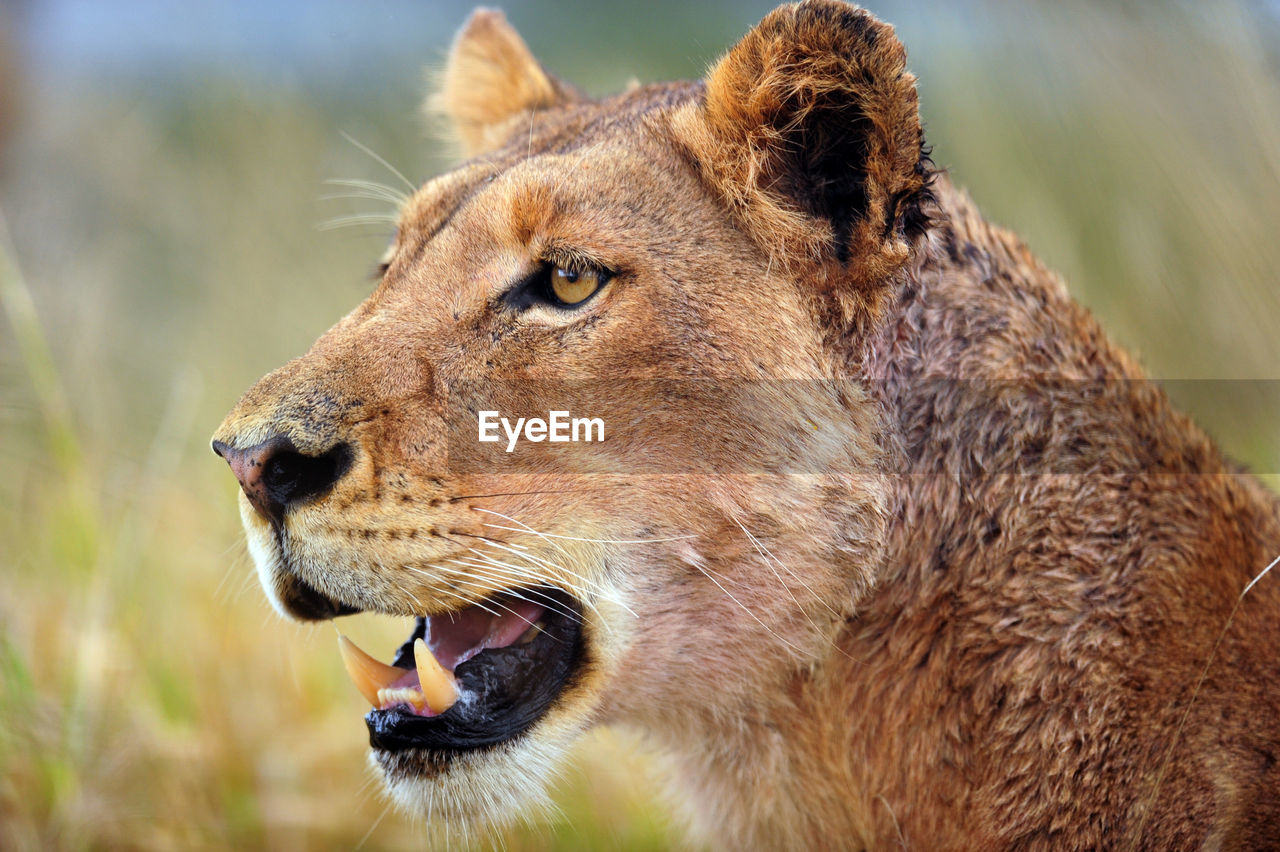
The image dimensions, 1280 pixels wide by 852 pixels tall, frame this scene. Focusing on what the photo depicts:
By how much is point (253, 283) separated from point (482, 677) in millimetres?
4639

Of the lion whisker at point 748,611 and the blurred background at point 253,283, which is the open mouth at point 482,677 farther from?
the blurred background at point 253,283

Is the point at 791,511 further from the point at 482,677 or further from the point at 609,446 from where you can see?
the point at 482,677

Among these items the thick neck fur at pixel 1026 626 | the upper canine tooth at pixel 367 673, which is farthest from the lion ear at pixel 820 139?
the upper canine tooth at pixel 367 673

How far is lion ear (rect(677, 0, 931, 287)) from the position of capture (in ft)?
7.17

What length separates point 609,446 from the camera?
7.45ft

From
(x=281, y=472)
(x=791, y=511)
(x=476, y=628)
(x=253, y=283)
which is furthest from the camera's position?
(x=253, y=283)

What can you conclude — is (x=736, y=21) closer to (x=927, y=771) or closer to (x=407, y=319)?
(x=407, y=319)

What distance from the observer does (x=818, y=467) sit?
7.64 ft

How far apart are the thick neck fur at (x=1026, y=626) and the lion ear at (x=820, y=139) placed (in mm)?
172

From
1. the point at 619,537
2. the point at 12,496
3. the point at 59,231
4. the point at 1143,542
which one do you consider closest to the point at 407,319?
the point at 619,537

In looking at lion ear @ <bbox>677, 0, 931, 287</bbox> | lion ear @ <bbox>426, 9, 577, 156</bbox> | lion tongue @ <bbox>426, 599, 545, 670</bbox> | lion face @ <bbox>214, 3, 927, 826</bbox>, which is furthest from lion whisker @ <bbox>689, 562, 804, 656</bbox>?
lion ear @ <bbox>426, 9, 577, 156</bbox>

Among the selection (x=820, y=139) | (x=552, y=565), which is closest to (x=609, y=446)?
(x=552, y=565)

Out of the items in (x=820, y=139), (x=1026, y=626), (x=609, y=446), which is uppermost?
(x=820, y=139)

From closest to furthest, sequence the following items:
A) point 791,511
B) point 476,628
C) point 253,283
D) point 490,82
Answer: point 791,511, point 476,628, point 490,82, point 253,283
